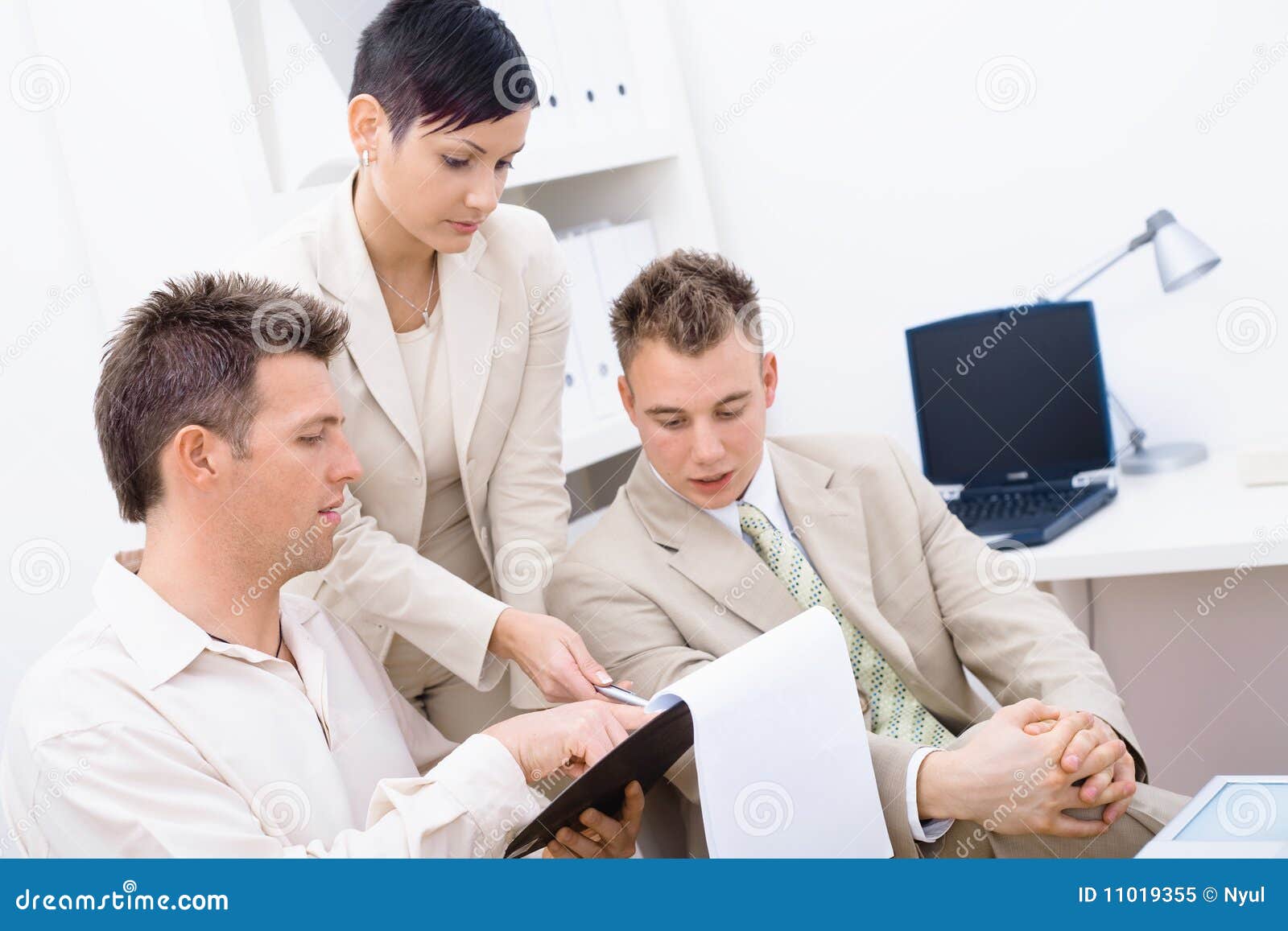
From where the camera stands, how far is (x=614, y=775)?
1288 mm

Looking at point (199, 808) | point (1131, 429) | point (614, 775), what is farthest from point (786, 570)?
point (1131, 429)

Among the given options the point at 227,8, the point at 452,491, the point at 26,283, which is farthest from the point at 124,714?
the point at 227,8

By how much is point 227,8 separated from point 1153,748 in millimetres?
2256

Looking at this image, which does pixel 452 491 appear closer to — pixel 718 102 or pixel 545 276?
pixel 545 276

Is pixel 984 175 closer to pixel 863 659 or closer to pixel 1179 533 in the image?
pixel 1179 533

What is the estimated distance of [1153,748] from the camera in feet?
A: 9.21

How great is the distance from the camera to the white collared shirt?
124 centimetres

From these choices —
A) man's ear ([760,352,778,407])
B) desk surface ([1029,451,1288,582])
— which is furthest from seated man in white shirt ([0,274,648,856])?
desk surface ([1029,451,1288,582])

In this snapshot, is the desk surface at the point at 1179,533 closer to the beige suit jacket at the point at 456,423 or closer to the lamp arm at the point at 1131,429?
the lamp arm at the point at 1131,429

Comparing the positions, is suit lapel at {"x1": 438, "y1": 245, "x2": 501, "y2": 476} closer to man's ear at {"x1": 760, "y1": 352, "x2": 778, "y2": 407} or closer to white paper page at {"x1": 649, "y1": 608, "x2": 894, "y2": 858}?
man's ear at {"x1": 760, "y1": 352, "x2": 778, "y2": 407}

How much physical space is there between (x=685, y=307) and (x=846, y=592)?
45 centimetres

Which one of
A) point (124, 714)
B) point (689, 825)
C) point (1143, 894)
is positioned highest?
point (124, 714)

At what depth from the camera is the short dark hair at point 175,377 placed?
4.72 feet

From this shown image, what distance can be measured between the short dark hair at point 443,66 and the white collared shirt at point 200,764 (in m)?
0.65
